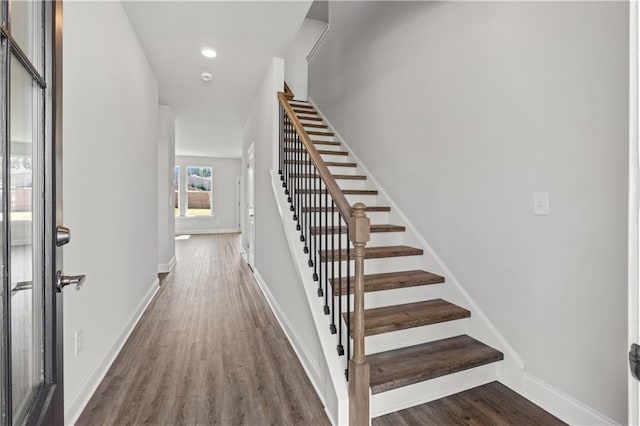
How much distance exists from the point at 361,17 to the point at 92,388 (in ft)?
14.6

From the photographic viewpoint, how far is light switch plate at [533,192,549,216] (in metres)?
1.72

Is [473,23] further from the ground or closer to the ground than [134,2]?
closer to the ground

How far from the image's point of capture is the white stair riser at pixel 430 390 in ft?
5.57

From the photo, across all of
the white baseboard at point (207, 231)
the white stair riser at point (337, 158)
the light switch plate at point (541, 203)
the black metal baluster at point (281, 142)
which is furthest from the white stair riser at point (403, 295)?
the white baseboard at point (207, 231)

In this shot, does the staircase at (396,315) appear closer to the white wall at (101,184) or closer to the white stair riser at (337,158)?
the white stair riser at (337,158)

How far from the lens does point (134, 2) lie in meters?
2.36

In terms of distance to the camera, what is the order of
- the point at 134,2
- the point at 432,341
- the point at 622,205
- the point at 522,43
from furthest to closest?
the point at 134,2, the point at 432,341, the point at 522,43, the point at 622,205

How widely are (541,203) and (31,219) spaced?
2220mm

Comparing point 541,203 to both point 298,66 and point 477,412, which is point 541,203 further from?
point 298,66

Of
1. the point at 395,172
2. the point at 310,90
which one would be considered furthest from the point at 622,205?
the point at 310,90

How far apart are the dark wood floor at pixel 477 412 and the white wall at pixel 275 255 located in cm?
44

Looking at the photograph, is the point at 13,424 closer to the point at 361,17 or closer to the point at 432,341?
the point at 432,341

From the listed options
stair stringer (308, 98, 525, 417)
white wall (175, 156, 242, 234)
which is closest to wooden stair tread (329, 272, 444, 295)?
stair stringer (308, 98, 525, 417)

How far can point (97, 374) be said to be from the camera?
1939 mm
